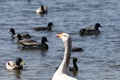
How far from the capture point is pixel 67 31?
105ft

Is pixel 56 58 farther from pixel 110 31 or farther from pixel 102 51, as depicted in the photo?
pixel 110 31

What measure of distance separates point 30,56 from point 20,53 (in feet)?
3.73

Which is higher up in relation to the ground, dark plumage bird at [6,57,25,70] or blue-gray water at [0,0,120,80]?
dark plumage bird at [6,57,25,70]

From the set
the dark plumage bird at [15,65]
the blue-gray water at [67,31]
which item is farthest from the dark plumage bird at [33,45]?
the dark plumage bird at [15,65]

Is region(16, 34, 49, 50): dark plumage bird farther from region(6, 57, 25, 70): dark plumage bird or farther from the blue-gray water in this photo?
region(6, 57, 25, 70): dark plumage bird

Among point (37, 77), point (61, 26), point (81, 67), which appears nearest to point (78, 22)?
point (61, 26)

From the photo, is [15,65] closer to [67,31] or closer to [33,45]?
[33,45]

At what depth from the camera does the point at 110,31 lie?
105 ft

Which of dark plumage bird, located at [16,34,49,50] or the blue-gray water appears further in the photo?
dark plumage bird, located at [16,34,49,50]

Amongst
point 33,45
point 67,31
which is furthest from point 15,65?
point 67,31

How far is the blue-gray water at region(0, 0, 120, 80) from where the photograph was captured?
72.0 ft

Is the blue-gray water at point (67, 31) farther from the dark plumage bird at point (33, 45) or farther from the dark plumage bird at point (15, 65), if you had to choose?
the dark plumage bird at point (33, 45)

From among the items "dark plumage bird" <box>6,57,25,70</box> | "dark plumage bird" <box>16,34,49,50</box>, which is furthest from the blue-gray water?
"dark plumage bird" <box>16,34,49,50</box>

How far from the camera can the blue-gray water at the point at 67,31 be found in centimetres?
2194
